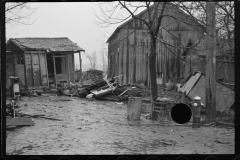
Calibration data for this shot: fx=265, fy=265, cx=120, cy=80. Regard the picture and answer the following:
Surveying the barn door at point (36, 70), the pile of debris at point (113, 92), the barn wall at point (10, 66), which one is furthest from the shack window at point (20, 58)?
the pile of debris at point (113, 92)

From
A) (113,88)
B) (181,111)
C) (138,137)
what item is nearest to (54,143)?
(138,137)

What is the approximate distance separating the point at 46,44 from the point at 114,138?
14879 mm

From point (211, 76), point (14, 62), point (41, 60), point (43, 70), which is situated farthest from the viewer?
point (41, 60)

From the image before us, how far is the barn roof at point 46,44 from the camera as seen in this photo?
760 inches

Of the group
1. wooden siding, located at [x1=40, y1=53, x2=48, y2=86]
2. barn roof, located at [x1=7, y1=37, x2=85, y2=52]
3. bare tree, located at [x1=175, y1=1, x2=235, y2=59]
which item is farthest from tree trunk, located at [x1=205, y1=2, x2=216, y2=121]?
wooden siding, located at [x1=40, y1=53, x2=48, y2=86]

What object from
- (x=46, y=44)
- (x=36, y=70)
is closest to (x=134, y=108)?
(x=36, y=70)

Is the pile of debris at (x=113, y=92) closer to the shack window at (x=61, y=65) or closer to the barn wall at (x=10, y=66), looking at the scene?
the shack window at (x=61, y=65)

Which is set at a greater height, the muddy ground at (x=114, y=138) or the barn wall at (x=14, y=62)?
the barn wall at (x=14, y=62)

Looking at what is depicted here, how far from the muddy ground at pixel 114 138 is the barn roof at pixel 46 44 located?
1072 centimetres

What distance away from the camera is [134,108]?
33.2 feet

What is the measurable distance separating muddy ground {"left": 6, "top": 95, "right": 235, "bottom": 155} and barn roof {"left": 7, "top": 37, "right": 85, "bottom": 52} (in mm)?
10723

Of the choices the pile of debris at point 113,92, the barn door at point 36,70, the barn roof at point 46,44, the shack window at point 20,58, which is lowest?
the pile of debris at point 113,92

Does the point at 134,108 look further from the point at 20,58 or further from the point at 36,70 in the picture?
the point at 20,58

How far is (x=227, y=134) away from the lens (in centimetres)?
770
